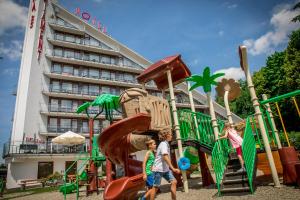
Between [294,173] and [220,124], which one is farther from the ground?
[220,124]

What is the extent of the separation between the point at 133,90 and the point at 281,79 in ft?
77.8

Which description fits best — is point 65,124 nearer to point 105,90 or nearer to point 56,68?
point 105,90

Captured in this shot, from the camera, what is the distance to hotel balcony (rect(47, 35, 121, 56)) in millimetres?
34281

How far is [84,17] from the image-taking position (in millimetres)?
39000

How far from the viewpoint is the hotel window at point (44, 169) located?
27141mm

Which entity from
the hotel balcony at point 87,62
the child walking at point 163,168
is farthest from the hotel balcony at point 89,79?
the child walking at point 163,168

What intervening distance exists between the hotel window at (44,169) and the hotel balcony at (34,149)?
63.2 inches

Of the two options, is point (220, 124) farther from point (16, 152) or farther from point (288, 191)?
point (16, 152)

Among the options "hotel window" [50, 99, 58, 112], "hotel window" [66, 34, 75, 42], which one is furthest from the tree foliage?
"hotel window" [66, 34, 75, 42]

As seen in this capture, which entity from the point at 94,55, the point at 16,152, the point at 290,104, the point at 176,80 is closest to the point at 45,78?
the point at 94,55

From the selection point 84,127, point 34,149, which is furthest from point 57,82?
point 34,149

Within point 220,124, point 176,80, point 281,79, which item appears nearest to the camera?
point 220,124

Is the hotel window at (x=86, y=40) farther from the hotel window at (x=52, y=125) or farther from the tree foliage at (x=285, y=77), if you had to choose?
the tree foliage at (x=285, y=77)

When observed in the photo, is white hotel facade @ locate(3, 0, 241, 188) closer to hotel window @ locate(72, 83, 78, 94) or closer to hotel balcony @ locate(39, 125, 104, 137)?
hotel balcony @ locate(39, 125, 104, 137)
